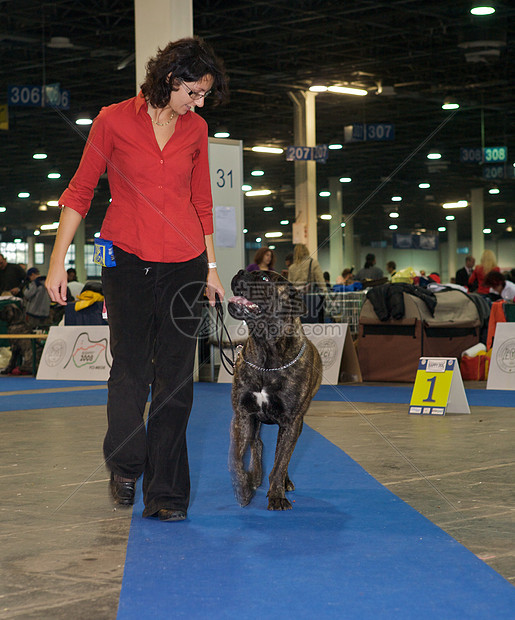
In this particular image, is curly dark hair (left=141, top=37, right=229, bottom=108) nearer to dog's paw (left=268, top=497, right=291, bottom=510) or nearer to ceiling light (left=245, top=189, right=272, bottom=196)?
dog's paw (left=268, top=497, right=291, bottom=510)

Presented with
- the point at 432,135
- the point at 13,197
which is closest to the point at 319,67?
the point at 432,135

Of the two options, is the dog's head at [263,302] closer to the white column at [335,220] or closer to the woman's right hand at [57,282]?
the woman's right hand at [57,282]

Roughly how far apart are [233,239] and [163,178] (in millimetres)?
6288

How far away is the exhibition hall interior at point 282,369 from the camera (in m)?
2.31

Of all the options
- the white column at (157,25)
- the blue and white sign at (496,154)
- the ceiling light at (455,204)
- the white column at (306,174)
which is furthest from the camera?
the ceiling light at (455,204)

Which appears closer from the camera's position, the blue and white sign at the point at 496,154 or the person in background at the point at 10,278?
the person in background at the point at 10,278

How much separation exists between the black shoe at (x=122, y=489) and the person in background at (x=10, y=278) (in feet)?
33.6

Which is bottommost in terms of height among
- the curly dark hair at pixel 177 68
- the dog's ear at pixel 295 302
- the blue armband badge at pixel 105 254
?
the dog's ear at pixel 295 302

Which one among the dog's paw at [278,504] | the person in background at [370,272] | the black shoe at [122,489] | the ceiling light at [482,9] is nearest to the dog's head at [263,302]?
the dog's paw at [278,504]

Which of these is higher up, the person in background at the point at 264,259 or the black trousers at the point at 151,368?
the person in background at the point at 264,259

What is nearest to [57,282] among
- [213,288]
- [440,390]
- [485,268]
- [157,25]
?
[213,288]

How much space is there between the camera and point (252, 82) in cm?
1692

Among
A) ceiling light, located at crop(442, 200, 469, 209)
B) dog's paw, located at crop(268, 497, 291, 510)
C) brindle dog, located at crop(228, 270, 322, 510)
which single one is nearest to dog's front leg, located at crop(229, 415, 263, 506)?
brindle dog, located at crop(228, 270, 322, 510)

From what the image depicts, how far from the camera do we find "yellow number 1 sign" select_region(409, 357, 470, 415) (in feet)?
20.4
